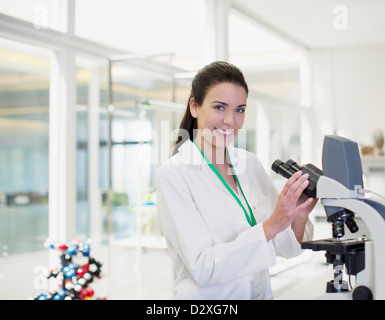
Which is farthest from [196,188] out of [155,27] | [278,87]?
[278,87]

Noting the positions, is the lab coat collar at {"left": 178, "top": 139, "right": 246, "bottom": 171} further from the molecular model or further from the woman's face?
the molecular model

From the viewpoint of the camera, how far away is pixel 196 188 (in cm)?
131

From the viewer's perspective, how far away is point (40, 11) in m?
2.79

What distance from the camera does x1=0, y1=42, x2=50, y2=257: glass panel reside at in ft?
10.5

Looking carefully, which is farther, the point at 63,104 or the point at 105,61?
the point at 105,61

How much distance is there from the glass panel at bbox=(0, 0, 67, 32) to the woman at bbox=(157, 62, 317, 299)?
63.1 inches

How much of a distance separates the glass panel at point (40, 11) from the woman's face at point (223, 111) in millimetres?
1652

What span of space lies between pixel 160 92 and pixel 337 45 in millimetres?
3466

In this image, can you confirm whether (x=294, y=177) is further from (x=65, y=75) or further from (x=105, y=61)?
(x=105, y=61)

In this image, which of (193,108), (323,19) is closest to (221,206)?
(193,108)

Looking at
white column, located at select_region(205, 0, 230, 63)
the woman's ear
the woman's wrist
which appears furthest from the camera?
white column, located at select_region(205, 0, 230, 63)

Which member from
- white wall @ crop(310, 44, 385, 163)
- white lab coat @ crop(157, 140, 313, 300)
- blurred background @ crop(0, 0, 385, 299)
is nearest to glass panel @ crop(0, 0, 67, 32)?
blurred background @ crop(0, 0, 385, 299)

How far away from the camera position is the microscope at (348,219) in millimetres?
→ 1020
